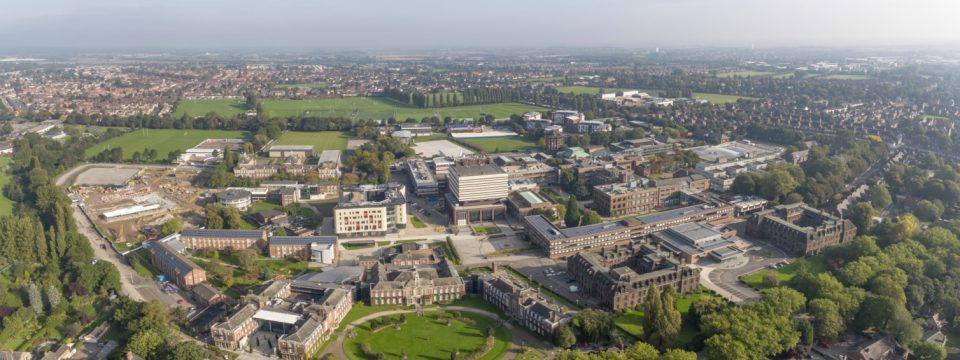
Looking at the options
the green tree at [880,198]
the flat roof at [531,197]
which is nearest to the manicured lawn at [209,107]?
the flat roof at [531,197]

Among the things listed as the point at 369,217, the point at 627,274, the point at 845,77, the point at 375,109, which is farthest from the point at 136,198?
the point at 845,77

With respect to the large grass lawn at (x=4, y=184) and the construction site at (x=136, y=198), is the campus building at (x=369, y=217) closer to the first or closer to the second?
the construction site at (x=136, y=198)

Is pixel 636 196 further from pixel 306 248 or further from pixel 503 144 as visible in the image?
pixel 503 144

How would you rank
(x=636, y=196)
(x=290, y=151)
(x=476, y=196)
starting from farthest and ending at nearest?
(x=290, y=151), (x=636, y=196), (x=476, y=196)

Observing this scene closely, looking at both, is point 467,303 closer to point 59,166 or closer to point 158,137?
point 59,166

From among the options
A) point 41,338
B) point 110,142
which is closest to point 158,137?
point 110,142
